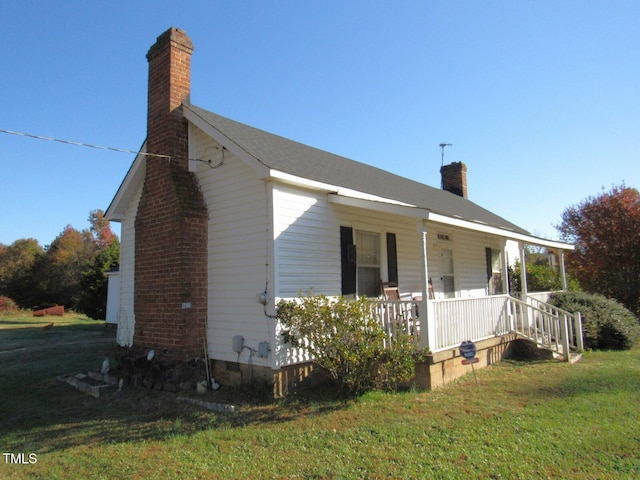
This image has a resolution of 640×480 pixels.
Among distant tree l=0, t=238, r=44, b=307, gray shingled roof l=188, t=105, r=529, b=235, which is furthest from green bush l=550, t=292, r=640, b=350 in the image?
distant tree l=0, t=238, r=44, b=307

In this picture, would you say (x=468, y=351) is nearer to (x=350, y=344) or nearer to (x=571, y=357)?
(x=350, y=344)

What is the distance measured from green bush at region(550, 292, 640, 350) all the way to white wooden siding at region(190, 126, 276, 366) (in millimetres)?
9411

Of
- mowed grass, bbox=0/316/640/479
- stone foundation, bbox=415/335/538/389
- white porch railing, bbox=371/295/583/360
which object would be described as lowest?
mowed grass, bbox=0/316/640/479

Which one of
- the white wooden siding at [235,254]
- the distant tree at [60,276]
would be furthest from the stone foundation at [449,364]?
the distant tree at [60,276]

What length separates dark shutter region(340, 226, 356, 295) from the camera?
8.80 meters

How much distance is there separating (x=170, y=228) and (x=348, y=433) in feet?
16.5

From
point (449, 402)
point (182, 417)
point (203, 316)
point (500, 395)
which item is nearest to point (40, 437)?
point (182, 417)

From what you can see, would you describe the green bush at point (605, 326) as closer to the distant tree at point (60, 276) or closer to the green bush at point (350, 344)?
the green bush at point (350, 344)

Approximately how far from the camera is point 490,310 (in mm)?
9805

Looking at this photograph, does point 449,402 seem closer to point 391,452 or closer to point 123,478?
point 391,452

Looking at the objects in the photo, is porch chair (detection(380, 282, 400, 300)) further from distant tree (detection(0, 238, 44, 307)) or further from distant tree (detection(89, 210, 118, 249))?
distant tree (detection(89, 210, 118, 249))

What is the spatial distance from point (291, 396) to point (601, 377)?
5705mm

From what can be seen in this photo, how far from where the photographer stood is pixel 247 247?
7.87 meters

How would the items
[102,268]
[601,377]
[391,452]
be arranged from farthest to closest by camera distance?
1. [102,268]
2. [601,377]
3. [391,452]
